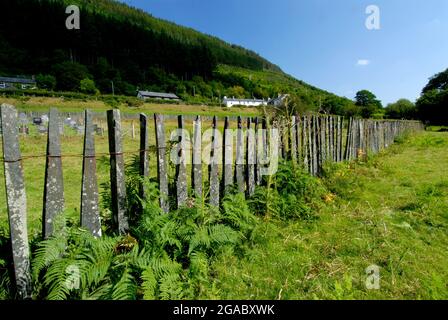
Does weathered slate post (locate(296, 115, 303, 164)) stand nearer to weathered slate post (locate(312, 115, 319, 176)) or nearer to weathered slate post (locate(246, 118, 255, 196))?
weathered slate post (locate(312, 115, 319, 176))

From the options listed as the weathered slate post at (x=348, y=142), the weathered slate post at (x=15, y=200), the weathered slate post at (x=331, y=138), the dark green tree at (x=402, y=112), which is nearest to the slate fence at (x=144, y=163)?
the weathered slate post at (x=15, y=200)

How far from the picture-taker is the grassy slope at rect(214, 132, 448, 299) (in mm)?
2688

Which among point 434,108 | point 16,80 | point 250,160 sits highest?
point 16,80

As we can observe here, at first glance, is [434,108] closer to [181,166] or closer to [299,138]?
[299,138]

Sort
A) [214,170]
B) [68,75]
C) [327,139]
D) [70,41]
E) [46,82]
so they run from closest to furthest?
[214,170], [327,139], [46,82], [68,75], [70,41]

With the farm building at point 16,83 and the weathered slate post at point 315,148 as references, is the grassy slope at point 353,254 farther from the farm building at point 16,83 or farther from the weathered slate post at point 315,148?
the farm building at point 16,83

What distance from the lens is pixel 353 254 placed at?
11.1 ft

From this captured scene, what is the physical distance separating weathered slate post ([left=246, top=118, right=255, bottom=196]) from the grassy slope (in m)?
0.95

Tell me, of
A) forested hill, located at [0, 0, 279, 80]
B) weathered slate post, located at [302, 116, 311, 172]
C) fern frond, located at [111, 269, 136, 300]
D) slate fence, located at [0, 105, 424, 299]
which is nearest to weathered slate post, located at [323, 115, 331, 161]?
slate fence, located at [0, 105, 424, 299]

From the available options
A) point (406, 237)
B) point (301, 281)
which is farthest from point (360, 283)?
point (406, 237)

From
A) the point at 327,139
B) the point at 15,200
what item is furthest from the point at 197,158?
the point at 327,139

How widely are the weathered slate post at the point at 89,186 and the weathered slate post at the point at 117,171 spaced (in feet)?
0.65

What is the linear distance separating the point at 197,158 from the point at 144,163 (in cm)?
85
